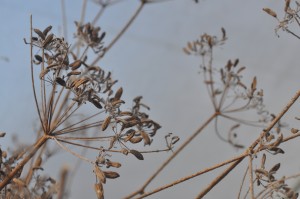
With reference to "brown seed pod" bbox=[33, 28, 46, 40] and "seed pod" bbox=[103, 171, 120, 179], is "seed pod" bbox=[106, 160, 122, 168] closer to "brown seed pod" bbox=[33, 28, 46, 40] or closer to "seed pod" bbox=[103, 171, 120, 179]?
"seed pod" bbox=[103, 171, 120, 179]

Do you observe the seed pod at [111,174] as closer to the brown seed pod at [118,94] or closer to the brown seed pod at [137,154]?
the brown seed pod at [137,154]

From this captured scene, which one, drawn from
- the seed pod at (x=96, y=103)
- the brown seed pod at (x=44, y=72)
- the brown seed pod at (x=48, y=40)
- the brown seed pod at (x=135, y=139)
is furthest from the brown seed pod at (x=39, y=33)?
the brown seed pod at (x=135, y=139)

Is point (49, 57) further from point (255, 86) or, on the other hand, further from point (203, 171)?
point (255, 86)

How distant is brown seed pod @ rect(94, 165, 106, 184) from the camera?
1.28 meters

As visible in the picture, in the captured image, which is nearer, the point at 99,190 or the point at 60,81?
the point at 99,190

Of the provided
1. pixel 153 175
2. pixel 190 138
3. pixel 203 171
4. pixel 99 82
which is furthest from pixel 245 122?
pixel 203 171

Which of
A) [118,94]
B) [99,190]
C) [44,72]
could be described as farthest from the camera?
[118,94]

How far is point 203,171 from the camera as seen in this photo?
1.22 meters

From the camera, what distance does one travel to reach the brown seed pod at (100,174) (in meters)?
1.28

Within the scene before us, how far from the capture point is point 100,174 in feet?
4.28

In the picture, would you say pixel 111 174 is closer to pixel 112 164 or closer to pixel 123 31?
pixel 112 164

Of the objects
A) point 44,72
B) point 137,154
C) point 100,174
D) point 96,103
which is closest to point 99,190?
point 100,174

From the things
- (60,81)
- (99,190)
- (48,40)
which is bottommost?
(99,190)

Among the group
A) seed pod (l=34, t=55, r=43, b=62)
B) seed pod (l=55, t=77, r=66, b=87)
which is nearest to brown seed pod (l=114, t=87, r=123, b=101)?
seed pod (l=55, t=77, r=66, b=87)
